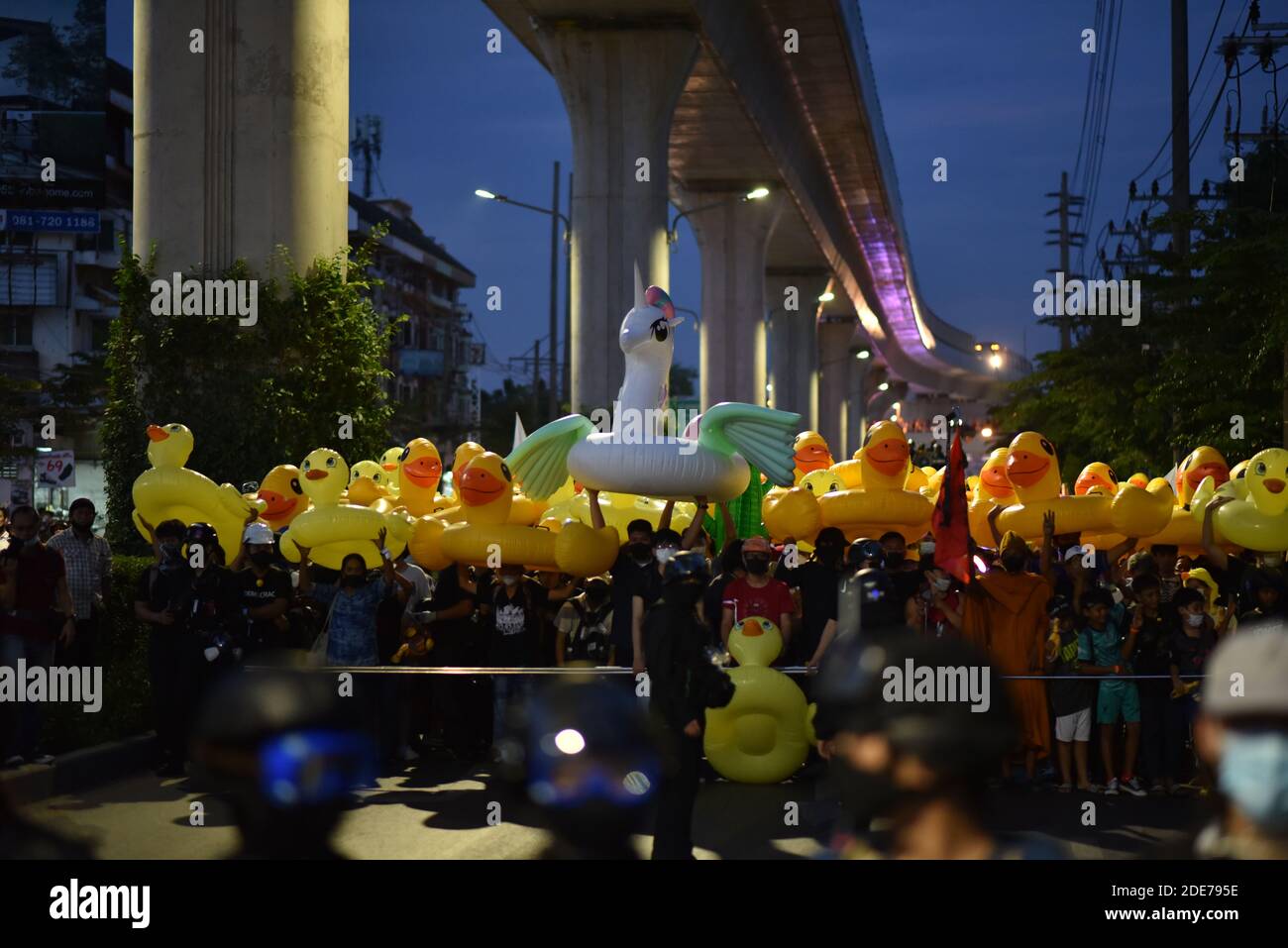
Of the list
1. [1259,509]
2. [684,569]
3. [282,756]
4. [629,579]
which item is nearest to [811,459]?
[1259,509]

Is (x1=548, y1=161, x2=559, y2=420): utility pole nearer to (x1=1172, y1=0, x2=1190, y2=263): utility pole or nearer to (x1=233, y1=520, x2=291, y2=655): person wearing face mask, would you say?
(x1=1172, y1=0, x2=1190, y2=263): utility pole

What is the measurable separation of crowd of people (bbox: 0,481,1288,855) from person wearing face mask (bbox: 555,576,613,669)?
0.02m

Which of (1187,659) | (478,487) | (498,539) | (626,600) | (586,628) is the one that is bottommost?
(1187,659)

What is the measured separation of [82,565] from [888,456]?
6.98 m

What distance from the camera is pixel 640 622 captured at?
11430 mm

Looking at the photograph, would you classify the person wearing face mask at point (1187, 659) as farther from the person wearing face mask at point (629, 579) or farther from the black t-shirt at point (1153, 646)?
the person wearing face mask at point (629, 579)

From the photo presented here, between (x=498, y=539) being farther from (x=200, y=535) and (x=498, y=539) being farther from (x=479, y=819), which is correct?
(x=479, y=819)

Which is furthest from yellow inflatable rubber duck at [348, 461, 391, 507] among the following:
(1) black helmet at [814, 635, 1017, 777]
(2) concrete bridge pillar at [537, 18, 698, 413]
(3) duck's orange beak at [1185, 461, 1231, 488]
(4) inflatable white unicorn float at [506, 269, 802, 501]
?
(2) concrete bridge pillar at [537, 18, 698, 413]

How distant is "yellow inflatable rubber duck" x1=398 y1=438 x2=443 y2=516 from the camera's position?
15.6m

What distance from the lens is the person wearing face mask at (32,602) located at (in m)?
12.0
